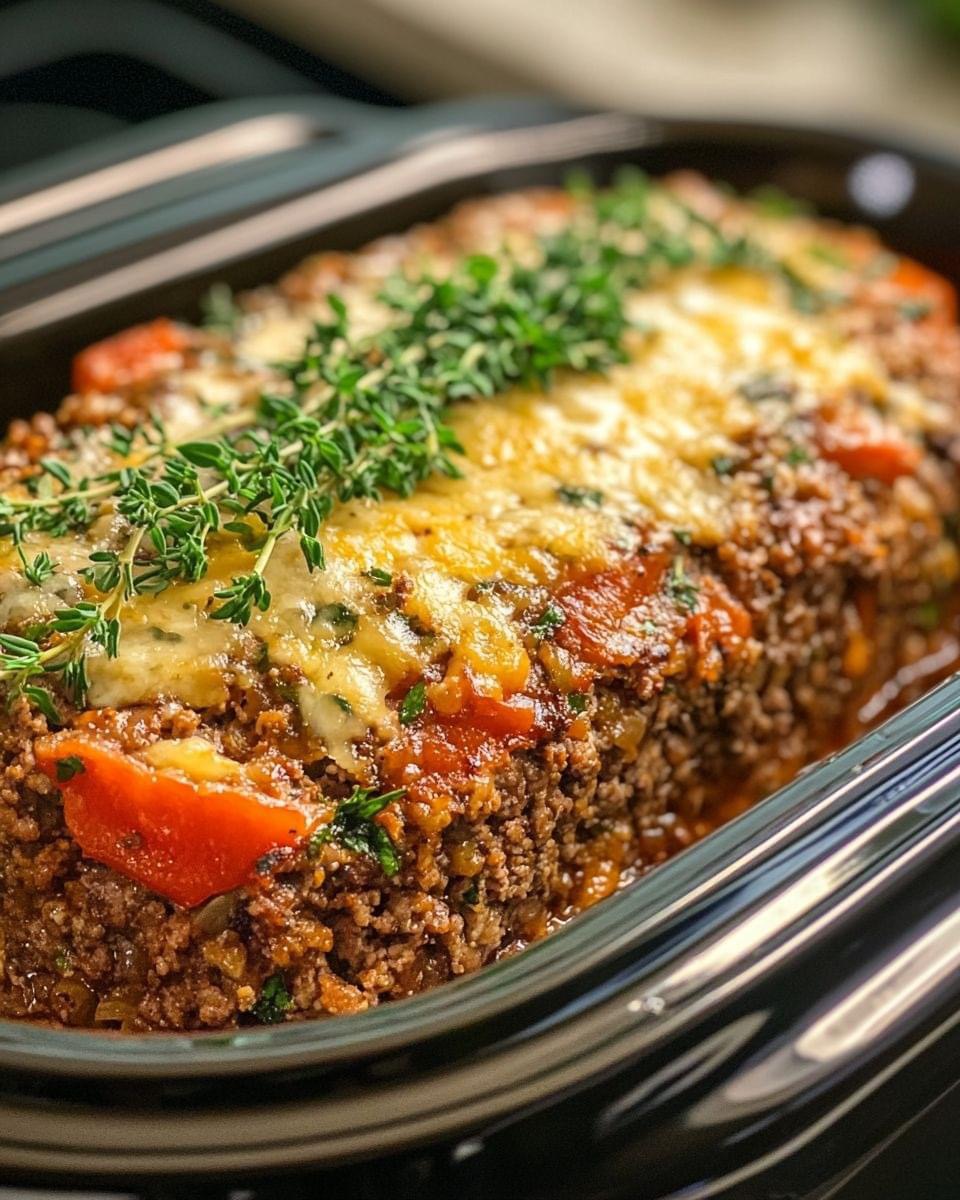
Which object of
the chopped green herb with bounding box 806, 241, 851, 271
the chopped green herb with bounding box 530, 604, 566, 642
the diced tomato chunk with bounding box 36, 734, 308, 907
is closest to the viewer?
the diced tomato chunk with bounding box 36, 734, 308, 907

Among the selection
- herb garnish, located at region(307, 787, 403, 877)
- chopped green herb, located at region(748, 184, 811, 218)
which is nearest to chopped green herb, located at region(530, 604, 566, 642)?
herb garnish, located at region(307, 787, 403, 877)

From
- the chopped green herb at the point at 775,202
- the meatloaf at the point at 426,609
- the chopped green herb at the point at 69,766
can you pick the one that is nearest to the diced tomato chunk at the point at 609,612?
the meatloaf at the point at 426,609

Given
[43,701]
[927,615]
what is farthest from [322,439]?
[927,615]

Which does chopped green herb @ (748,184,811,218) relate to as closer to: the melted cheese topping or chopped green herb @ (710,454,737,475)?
the melted cheese topping

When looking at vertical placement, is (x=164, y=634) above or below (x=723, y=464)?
below

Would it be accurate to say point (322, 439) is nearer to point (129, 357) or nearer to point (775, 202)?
point (129, 357)

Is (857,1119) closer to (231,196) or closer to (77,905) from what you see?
(77,905)

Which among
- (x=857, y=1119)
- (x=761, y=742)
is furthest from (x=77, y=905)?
(x=761, y=742)
